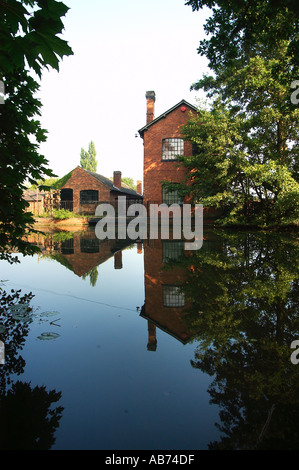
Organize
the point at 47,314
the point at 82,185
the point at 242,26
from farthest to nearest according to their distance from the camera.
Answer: the point at 82,185
the point at 242,26
the point at 47,314

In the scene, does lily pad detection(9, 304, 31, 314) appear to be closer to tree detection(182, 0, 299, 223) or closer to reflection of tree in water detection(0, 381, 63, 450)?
reflection of tree in water detection(0, 381, 63, 450)

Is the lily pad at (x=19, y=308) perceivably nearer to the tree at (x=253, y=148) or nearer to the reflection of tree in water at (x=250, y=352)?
the reflection of tree in water at (x=250, y=352)

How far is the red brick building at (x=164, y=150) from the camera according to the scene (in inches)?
855

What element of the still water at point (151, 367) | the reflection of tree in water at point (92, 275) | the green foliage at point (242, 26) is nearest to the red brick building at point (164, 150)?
the green foliage at point (242, 26)

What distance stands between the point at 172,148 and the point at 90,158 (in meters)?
46.6

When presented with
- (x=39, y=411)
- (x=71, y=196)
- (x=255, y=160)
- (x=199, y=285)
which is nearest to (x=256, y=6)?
(x=199, y=285)

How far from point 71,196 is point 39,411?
29799mm

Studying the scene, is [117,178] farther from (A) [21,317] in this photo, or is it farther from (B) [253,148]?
(A) [21,317]

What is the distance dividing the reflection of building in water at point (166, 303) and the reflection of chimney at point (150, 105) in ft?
68.9

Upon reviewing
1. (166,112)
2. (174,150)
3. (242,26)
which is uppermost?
(166,112)

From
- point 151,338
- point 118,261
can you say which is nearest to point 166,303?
point 151,338

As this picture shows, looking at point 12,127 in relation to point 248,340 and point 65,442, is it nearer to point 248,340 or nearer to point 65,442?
point 65,442

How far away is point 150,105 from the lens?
2362 cm
